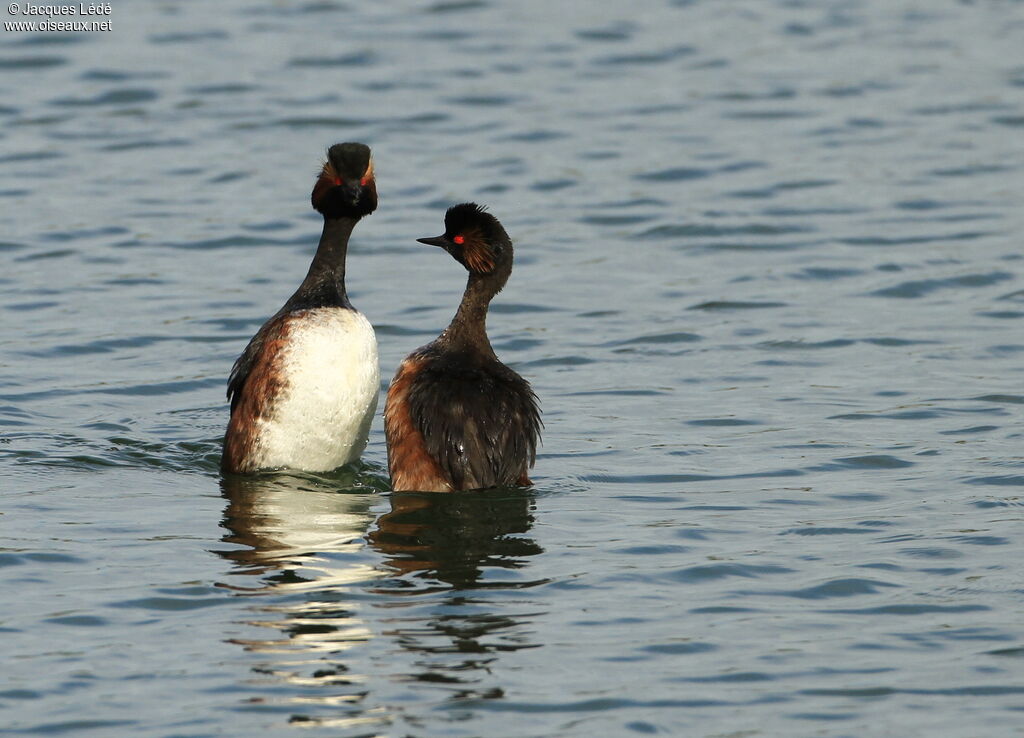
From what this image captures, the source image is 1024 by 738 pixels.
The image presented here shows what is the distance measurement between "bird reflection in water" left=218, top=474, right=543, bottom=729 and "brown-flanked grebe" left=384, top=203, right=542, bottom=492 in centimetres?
14

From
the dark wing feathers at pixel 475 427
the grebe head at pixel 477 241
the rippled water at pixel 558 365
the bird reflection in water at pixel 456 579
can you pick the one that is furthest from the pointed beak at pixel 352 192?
the bird reflection in water at pixel 456 579

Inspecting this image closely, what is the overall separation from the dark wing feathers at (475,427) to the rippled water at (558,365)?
0.23m

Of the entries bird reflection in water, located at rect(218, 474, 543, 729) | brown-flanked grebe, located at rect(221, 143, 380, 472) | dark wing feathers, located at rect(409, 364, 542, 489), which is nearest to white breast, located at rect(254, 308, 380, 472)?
brown-flanked grebe, located at rect(221, 143, 380, 472)

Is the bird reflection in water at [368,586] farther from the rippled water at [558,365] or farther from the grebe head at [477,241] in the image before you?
the grebe head at [477,241]

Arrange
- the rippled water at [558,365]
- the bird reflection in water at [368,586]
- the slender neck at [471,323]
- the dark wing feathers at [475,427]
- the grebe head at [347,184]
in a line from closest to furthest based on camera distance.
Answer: the bird reflection in water at [368,586]
the rippled water at [558,365]
the dark wing feathers at [475,427]
the slender neck at [471,323]
the grebe head at [347,184]

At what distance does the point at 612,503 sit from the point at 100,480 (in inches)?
118

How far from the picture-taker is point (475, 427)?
9.84m

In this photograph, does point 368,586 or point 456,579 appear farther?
point 456,579

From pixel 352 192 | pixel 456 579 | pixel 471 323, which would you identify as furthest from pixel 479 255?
pixel 456 579

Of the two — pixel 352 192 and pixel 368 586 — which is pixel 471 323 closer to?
pixel 352 192

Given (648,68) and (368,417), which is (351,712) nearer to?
(368,417)

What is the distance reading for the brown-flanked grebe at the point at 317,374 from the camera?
10.3m

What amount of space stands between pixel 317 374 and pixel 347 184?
1257mm

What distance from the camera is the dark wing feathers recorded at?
32.3 feet
